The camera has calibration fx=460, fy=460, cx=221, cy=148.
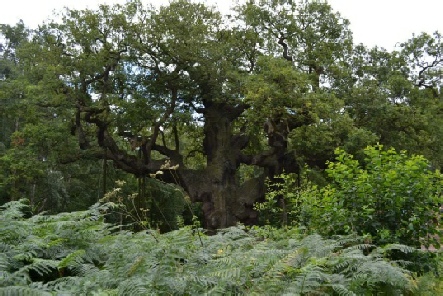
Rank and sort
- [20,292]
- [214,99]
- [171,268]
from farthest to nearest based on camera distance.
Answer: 1. [214,99]
2. [171,268]
3. [20,292]

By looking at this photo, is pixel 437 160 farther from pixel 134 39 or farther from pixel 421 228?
pixel 421 228

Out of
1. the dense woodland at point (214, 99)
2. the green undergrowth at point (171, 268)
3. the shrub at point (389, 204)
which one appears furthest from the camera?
the dense woodland at point (214, 99)

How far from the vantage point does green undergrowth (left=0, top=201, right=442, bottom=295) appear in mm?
3471

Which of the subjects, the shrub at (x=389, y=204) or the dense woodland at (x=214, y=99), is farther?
the dense woodland at (x=214, y=99)

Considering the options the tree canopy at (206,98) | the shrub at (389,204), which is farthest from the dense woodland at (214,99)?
the shrub at (389,204)

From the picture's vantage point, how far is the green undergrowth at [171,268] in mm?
3471

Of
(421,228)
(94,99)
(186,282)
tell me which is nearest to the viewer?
(186,282)

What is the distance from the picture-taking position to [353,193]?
633cm

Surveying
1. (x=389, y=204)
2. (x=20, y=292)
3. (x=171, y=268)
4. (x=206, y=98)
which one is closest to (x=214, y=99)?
(x=206, y=98)

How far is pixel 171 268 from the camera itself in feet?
12.7

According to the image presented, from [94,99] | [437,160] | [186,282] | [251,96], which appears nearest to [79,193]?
[94,99]

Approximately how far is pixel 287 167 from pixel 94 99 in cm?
892

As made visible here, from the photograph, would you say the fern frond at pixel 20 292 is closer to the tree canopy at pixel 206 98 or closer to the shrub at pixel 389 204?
the shrub at pixel 389 204

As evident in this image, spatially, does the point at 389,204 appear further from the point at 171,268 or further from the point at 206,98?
the point at 206,98
